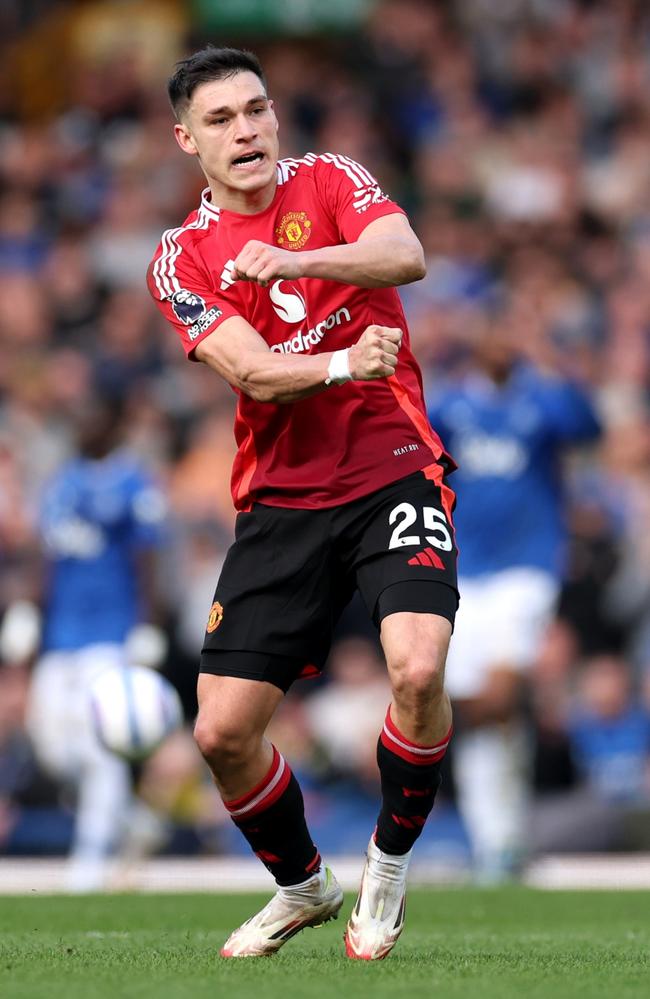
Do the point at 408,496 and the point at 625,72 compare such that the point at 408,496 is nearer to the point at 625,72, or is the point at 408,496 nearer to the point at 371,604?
the point at 371,604

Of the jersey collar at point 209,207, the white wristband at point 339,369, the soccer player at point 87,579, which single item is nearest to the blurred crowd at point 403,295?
the soccer player at point 87,579

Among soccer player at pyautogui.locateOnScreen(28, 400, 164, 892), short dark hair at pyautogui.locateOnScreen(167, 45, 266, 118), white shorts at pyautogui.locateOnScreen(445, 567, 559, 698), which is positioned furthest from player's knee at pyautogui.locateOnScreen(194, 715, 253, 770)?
soccer player at pyautogui.locateOnScreen(28, 400, 164, 892)

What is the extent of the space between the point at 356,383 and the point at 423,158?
11342mm

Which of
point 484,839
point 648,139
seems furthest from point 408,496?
point 648,139

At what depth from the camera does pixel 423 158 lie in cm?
1647

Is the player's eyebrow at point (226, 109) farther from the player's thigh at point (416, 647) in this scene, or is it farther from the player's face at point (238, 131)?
the player's thigh at point (416, 647)

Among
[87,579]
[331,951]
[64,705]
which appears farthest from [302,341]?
[64,705]

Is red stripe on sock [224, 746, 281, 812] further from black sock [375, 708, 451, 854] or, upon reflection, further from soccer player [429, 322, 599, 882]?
soccer player [429, 322, 599, 882]

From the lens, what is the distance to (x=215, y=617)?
5426 mm

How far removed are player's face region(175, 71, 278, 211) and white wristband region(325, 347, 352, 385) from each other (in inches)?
28.2

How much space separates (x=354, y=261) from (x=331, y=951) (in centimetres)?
203

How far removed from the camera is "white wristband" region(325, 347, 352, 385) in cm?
500

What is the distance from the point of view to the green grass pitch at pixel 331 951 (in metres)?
4.52

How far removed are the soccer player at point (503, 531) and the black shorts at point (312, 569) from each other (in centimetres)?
423
